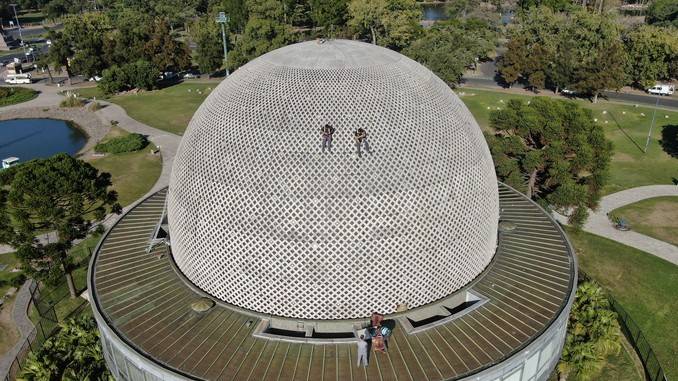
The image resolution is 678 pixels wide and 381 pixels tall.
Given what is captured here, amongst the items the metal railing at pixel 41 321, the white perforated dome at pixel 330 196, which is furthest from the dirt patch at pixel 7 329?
the white perforated dome at pixel 330 196

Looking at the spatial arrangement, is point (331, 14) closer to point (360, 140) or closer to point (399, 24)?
point (399, 24)

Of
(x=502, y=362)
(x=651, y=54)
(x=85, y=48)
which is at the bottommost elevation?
(x=502, y=362)

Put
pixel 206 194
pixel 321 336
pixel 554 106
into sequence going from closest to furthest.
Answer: pixel 321 336, pixel 206 194, pixel 554 106

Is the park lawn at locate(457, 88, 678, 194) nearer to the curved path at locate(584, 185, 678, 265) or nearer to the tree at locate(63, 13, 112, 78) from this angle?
the curved path at locate(584, 185, 678, 265)

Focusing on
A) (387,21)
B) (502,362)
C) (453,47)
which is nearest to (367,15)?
(387,21)

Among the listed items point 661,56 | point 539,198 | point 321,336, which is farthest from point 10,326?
point 661,56

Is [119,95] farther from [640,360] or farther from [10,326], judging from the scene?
[640,360]
